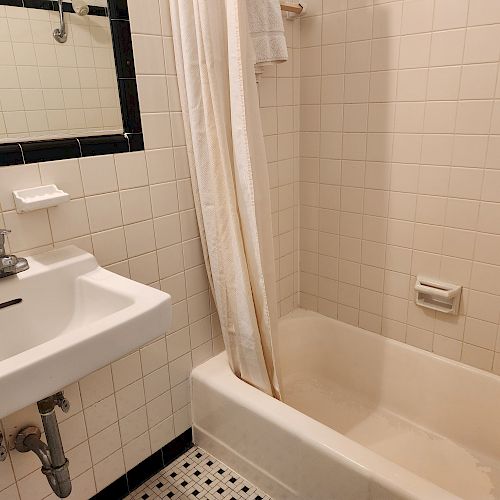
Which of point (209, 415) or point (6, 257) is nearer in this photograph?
point (6, 257)

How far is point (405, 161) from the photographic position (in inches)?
63.9

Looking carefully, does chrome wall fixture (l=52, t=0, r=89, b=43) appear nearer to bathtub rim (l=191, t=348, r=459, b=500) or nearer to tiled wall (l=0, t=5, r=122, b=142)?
tiled wall (l=0, t=5, r=122, b=142)

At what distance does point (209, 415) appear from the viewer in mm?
1639

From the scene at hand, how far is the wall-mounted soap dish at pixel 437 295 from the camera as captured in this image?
1599 mm

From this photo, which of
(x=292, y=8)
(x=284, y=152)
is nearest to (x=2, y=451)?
(x=284, y=152)

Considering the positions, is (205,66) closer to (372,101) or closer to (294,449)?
(372,101)

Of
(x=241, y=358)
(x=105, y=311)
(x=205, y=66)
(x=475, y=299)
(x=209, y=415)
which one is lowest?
(x=209, y=415)

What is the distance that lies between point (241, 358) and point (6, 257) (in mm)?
856

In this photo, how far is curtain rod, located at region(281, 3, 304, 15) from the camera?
1.59 metres

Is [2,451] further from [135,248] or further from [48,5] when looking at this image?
[48,5]

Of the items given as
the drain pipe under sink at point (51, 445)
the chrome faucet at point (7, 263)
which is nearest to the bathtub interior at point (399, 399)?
the drain pipe under sink at point (51, 445)

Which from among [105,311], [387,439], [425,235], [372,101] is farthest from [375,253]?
[105,311]

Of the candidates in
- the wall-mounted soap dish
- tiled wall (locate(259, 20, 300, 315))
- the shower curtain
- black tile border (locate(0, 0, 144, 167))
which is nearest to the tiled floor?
the shower curtain

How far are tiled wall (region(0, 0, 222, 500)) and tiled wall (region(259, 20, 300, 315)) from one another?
0.45 meters
